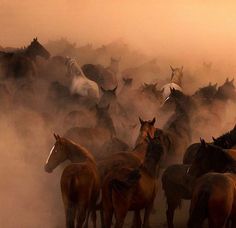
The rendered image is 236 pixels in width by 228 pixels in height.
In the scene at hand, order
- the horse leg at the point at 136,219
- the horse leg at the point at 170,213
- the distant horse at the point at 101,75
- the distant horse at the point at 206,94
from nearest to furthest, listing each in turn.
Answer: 1. the horse leg at the point at 136,219
2. the horse leg at the point at 170,213
3. the distant horse at the point at 101,75
4. the distant horse at the point at 206,94

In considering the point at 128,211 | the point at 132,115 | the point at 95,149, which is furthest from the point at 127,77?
the point at 128,211

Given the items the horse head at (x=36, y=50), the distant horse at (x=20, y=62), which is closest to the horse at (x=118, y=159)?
the distant horse at (x=20, y=62)

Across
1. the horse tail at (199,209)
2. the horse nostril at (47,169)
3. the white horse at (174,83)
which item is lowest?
the horse tail at (199,209)

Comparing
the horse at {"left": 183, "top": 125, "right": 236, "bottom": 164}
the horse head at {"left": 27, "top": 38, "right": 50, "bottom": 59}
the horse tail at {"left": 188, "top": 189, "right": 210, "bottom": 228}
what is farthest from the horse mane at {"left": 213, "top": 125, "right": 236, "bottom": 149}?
the horse head at {"left": 27, "top": 38, "right": 50, "bottom": 59}

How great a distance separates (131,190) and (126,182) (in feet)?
0.23

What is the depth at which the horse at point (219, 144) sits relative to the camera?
4.30m

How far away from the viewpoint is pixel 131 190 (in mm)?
3943

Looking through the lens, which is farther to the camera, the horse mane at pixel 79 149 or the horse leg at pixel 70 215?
the horse mane at pixel 79 149

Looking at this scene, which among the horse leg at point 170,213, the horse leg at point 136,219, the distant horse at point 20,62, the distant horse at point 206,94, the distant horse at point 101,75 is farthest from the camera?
the distant horse at point 206,94

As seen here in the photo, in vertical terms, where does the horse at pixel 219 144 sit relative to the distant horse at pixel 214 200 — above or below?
above

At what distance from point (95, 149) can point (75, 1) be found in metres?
1.28

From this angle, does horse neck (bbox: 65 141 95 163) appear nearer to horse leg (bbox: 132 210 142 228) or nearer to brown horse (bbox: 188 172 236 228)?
horse leg (bbox: 132 210 142 228)

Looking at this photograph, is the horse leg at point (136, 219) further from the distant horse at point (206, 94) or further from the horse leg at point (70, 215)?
the distant horse at point (206, 94)

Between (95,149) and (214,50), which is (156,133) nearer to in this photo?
(95,149)
